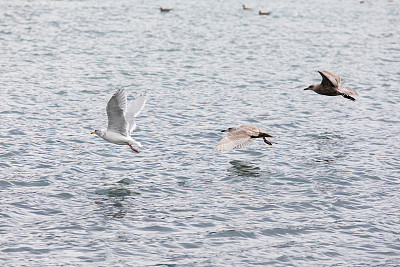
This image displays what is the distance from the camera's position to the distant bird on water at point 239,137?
1675 cm

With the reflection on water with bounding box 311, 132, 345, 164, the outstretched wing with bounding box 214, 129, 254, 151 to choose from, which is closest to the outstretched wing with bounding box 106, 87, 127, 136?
the outstretched wing with bounding box 214, 129, 254, 151

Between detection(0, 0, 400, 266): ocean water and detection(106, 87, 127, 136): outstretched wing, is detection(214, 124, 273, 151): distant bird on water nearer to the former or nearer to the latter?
detection(0, 0, 400, 266): ocean water

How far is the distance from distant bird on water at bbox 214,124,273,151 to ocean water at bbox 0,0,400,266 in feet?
1.76

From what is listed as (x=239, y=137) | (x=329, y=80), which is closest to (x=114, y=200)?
(x=239, y=137)

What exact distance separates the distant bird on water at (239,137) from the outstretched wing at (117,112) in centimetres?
275

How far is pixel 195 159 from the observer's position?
56.6ft

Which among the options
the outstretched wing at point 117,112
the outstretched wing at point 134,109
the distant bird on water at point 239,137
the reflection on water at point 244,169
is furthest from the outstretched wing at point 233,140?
the outstretched wing at point 117,112

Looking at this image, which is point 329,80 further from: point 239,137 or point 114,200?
point 114,200

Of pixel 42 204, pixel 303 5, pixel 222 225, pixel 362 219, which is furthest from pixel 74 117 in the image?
pixel 303 5

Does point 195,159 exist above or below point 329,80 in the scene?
below

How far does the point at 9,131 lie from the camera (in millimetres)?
19094

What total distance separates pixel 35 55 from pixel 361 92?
17038 millimetres

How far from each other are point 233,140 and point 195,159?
3.98 ft

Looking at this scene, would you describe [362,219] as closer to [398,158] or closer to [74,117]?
[398,158]
